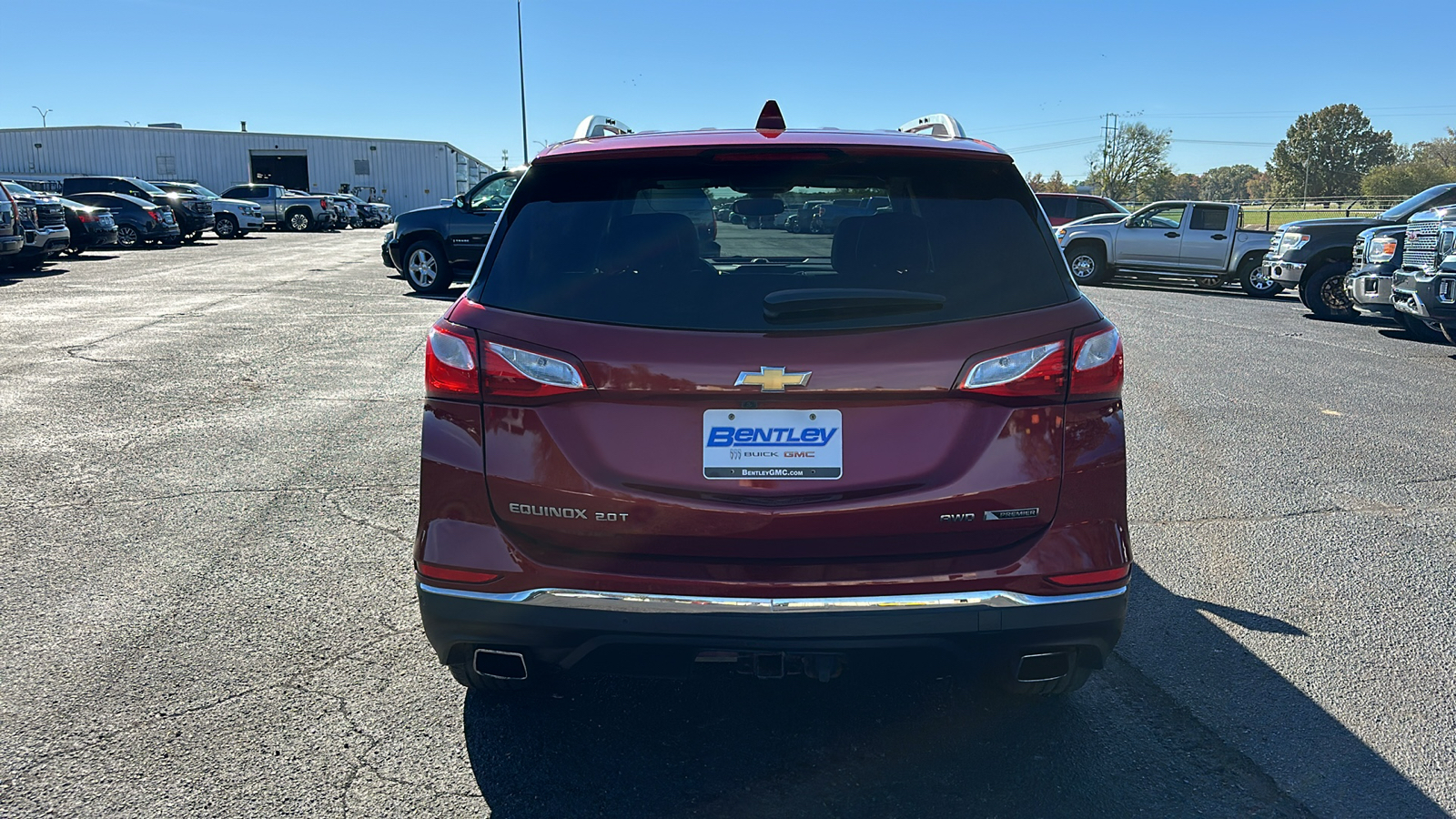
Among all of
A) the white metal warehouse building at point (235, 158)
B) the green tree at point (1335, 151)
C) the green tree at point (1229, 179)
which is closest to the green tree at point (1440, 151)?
the green tree at point (1335, 151)

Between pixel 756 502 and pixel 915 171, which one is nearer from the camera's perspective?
pixel 756 502

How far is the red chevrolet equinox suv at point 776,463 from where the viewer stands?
8.00 feet

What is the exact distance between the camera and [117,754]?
2854 millimetres

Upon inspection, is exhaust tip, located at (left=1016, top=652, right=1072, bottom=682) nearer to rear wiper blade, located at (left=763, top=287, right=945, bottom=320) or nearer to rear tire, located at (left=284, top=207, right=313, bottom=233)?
rear wiper blade, located at (left=763, top=287, right=945, bottom=320)

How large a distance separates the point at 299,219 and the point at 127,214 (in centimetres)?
1789

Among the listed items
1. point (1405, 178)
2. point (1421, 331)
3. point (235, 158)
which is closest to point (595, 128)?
point (1421, 331)

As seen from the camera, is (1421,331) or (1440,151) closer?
(1421,331)

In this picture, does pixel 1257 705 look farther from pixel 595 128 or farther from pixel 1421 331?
pixel 1421 331

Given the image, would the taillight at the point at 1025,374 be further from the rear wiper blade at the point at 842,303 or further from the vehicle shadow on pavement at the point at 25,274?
the vehicle shadow on pavement at the point at 25,274

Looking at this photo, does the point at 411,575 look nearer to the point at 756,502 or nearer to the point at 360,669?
the point at 360,669

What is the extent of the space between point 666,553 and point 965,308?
36.5 inches

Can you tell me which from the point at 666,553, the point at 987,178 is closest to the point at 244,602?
the point at 666,553

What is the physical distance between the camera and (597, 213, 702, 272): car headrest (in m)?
2.67

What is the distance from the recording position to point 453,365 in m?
2.61
